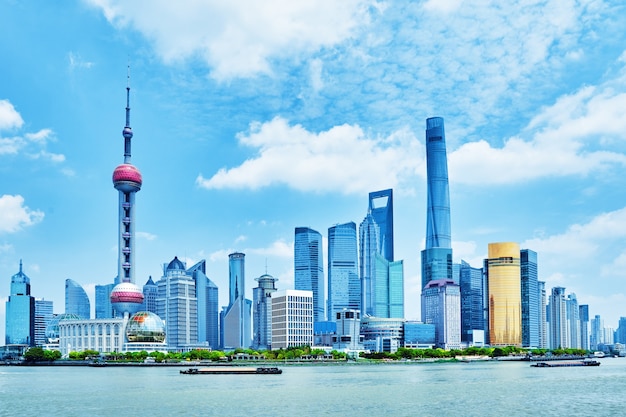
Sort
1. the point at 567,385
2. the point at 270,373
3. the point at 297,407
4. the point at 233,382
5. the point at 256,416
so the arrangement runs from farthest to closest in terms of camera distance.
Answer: the point at 270,373 < the point at 233,382 < the point at 567,385 < the point at 297,407 < the point at 256,416

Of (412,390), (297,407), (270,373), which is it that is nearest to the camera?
(297,407)

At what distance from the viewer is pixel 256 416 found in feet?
288

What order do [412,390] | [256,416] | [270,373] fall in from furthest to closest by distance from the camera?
[270,373] → [412,390] → [256,416]

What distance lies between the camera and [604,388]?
412ft

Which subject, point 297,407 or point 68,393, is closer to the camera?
point 297,407

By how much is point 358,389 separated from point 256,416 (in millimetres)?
39451

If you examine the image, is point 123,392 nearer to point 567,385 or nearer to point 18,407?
point 18,407

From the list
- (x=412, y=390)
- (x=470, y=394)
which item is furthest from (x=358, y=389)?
(x=470, y=394)

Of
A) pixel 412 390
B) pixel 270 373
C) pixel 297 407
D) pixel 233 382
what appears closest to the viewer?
pixel 297 407

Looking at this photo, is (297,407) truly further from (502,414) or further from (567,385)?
(567,385)

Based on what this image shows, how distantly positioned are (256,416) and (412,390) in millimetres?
40522

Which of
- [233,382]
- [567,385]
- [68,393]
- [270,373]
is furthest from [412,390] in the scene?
[270,373]

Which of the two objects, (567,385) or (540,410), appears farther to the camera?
(567,385)

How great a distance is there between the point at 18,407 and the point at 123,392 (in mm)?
24018
